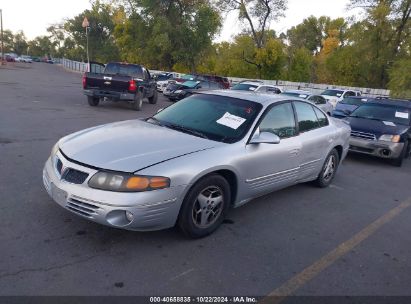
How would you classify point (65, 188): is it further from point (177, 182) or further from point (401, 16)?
point (401, 16)

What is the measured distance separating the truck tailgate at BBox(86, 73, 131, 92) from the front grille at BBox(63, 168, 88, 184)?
1034cm

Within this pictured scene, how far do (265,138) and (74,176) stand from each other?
2078 millimetres

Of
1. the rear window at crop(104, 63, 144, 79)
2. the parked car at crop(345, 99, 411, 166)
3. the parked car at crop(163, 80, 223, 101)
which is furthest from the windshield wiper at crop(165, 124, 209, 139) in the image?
the parked car at crop(163, 80, 223, 101)

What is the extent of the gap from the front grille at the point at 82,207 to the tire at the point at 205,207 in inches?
32.6

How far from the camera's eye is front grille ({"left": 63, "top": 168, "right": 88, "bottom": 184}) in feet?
10.8

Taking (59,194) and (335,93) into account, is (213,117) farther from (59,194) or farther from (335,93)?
(335,93)

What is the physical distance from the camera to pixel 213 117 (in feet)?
14.6

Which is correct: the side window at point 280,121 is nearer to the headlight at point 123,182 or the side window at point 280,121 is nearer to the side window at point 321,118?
the side window at point 321,118

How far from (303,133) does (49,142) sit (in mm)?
5116

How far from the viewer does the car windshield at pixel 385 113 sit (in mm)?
8781

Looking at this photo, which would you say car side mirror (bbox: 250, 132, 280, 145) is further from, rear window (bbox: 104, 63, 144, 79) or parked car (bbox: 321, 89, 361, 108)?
parked car (bbox: 321, 89, 361, 108)

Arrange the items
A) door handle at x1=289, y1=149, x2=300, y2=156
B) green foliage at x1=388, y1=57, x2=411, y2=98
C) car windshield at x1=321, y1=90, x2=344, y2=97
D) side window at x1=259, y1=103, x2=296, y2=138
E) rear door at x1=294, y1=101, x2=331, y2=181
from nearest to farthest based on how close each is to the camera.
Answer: side window at x1=259, y1=103, x2=296, y2=138 < door handle at x1=289, y1=149, x2=300, y2=156 < rear door at x1=294, y1=101, x2=331, y2=181 < car windshield at x1=321, y1=90, x2=344, y2=97 < green foliage at x1=388, y1=57, x2=411, y2=98

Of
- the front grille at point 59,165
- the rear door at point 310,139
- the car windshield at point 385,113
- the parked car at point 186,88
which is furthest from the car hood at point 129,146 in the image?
the parked car at point 186,88

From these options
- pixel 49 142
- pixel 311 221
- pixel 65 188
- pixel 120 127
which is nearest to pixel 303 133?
pixel 311 221
